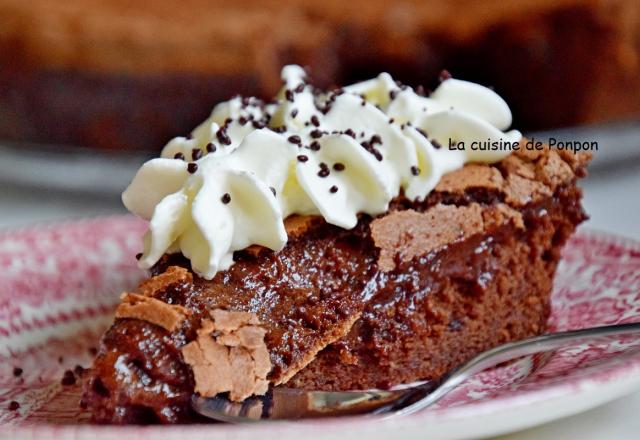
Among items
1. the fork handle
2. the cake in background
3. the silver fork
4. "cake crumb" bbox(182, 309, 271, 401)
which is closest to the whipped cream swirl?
"cake crumb" bbox(182, 309, 271, 401)

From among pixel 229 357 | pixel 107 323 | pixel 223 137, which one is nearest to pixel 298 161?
pixel 223 137

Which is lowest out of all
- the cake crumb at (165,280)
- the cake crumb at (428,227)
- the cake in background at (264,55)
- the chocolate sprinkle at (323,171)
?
the cake crumb at (165,280)

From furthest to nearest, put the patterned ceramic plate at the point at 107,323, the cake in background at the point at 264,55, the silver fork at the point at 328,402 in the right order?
the cake in background at the point at 264,55 < the silver fork at the point at 328,402 < the patterned ceramic plate at the point at 107,323

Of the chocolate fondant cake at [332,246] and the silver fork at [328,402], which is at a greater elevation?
A: the chocolate fondant cake at [332,246]

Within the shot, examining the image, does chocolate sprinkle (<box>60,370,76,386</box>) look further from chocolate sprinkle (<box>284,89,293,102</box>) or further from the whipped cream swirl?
chocolate sprinkle (<box>284,89,293,102</box>)

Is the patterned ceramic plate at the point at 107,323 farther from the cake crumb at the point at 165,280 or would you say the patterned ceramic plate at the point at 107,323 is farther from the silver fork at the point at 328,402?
the cake crumb at the point at 165,280

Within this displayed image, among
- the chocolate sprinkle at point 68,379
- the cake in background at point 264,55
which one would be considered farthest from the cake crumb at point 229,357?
the cake in background at point 264,55

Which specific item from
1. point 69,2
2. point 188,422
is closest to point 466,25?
point 69,2
